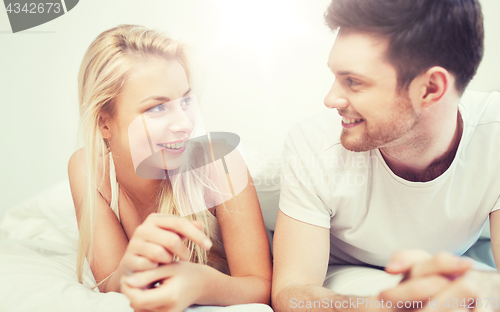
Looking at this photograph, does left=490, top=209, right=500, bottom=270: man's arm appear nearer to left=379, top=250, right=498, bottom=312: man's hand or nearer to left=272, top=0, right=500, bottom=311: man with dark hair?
left=272, top=0, right=500, bottom=311: man with dark hair

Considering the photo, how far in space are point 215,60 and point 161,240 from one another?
398mm

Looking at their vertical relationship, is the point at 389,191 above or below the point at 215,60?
below

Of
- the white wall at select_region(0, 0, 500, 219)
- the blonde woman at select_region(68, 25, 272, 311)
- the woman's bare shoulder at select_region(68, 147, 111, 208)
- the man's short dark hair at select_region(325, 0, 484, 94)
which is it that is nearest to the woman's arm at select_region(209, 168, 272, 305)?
the blonde woman at select_region(68, 25, 272, 311)

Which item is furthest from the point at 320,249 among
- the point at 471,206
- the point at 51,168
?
the point at 51,168

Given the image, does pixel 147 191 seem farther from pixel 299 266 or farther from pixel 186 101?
pixel 299 266

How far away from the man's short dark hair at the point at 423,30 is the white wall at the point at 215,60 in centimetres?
16

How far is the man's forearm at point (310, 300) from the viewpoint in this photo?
43 cm

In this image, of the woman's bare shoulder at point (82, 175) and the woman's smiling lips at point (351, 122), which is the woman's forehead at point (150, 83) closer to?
the woman's bare shoulder at point (82, 175)

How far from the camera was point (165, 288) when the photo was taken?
379mm

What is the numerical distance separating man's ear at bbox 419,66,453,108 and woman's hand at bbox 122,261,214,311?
0.40m

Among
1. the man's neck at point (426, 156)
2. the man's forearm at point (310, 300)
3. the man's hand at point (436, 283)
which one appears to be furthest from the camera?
the man's neck at point (426, 156)

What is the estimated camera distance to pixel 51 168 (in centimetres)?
67

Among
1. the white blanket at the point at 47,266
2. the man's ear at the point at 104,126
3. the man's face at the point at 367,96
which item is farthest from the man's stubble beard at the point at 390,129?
the man's ear at the point at 104,126

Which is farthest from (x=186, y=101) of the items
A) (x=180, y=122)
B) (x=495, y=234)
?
(x=495, y=234)
